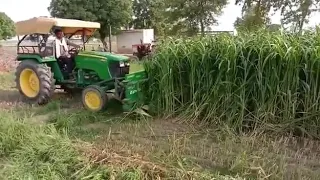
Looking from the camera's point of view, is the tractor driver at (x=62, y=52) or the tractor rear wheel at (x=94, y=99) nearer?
the tractor rear wheel at (x=94, y=99)

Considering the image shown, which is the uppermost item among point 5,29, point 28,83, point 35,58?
point 5,29

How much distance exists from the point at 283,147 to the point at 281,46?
1.41 m

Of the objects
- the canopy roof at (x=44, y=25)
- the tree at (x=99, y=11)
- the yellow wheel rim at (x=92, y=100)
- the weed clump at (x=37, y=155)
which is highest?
the tree at (x=99, y=11)

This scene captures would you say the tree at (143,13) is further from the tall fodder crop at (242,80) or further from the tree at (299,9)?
the tall fodder crop at (242,80)

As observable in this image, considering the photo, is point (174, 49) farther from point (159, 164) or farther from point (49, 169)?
point (49, 169)

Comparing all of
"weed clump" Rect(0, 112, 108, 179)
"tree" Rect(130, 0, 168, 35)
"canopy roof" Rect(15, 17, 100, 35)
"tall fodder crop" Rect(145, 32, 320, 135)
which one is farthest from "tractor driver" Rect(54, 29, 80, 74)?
"tree" Rect(130, 0, 168, 35)

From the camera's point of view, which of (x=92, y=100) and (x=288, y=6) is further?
(x=288, y=6)

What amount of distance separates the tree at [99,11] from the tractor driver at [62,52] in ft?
65.3

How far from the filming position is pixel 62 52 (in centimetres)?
748

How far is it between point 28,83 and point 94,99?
2115 mm

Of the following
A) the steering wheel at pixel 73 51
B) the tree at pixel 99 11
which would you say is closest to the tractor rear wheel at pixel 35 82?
the steering wheel at pixel 73 51

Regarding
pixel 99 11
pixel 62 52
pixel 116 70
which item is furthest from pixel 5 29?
pixel 116 70

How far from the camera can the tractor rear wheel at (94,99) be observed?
20.9 ft

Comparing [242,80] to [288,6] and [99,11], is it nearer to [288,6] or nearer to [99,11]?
[288,6]
